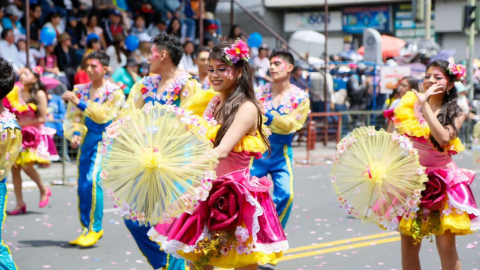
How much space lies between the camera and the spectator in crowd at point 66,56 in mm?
14302

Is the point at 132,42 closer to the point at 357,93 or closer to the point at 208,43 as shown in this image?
the point at 208,43

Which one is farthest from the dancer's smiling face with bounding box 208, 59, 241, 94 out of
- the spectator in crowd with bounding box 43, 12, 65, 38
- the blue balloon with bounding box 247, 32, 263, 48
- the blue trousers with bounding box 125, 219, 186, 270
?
the blue balloon with bounding box 247, 32, 263, 48

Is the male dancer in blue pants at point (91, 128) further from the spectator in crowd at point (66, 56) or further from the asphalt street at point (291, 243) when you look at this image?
the spectator in crowd at point (66, 56)

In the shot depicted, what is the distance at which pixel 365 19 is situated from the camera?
33.7 m

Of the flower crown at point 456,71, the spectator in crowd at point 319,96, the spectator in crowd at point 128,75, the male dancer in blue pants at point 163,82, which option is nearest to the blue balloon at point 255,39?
the spectator in crowd at point 319,96

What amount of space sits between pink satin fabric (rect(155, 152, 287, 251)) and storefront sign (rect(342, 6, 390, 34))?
3024 centimetres

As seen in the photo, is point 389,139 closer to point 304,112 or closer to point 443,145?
point 443,145

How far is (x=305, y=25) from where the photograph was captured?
113ft

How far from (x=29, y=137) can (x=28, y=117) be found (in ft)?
0.94

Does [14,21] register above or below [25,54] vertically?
above

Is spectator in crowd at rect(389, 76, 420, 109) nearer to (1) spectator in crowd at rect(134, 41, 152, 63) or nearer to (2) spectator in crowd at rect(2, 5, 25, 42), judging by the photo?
(1) spectator in crowd at rect(134, 41, 152, 63)

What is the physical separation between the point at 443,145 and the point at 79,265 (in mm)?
3313

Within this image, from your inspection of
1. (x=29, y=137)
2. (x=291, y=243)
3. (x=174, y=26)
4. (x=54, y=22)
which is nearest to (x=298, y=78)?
(x=174, y=26)

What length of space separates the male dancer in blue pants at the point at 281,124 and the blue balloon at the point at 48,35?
26.2ft
